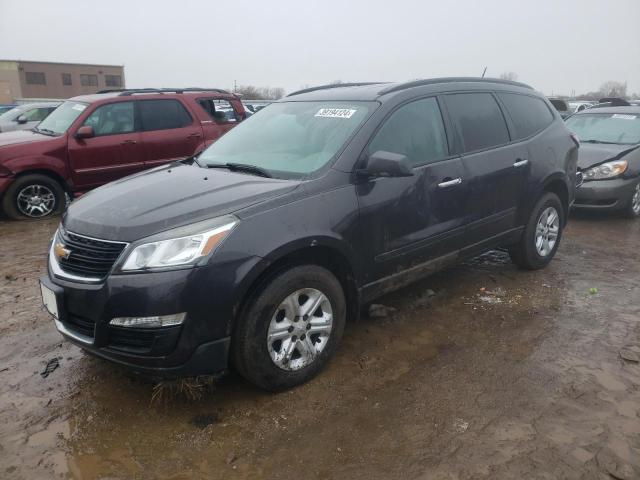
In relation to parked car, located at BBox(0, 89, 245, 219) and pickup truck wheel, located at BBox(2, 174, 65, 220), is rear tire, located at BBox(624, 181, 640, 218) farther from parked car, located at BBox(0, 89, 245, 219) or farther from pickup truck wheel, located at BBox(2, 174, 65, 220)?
pickup truck wheel, located at BBox(2, 174, 65, 220)

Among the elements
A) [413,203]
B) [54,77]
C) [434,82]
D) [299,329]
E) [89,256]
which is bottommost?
[54,77]

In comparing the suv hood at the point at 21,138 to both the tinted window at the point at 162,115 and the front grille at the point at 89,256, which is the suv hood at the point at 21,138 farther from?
the front grille at the point at 89,256

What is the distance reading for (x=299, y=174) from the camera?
326cm

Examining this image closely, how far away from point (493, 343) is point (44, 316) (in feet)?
11.6

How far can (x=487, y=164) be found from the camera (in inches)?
164

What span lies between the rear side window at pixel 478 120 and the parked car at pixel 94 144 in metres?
4.51

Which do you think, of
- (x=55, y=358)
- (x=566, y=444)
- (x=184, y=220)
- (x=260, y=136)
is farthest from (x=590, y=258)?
(x=55, y=358)

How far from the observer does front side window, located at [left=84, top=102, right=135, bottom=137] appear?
7.46 meters

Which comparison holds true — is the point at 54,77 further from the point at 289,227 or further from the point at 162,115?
the point at 289,227

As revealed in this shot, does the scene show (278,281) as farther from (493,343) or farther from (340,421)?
(493,343)

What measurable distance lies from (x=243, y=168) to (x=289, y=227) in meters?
0.82

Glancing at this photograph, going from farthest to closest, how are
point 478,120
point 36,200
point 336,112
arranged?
point 36,200 < point 478,120 < point 336,112

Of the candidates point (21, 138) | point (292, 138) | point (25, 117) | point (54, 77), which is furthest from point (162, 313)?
point (54, 77)

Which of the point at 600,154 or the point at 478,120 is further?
the point at 600,154
